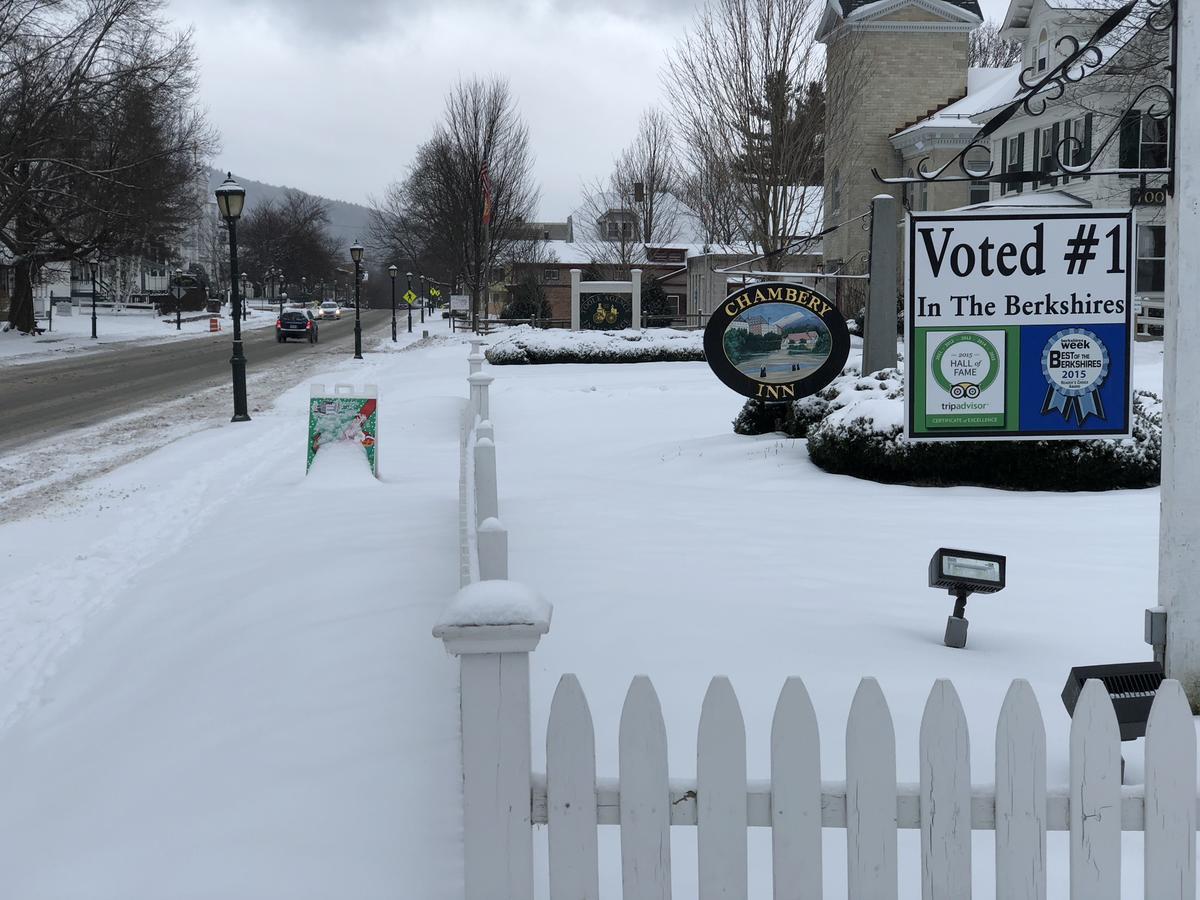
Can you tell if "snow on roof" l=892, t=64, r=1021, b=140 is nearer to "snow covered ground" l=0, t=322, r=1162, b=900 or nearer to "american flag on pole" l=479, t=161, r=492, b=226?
"american flag on pole" l=479, t=161, r=492, b=226

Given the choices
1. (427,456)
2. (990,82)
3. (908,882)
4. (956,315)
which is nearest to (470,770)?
(908,882)

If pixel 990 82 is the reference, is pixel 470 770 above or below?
below

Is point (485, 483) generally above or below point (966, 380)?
below

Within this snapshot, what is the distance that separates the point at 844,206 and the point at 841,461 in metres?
32.5

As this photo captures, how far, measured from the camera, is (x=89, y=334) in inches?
2199

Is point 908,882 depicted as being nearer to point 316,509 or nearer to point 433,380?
point 316,509

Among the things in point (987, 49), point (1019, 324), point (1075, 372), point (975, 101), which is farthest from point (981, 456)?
point (987, 49)

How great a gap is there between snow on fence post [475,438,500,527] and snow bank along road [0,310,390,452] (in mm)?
12446

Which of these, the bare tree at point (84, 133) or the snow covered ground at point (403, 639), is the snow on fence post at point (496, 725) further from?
the bare tree at point (84, 133)

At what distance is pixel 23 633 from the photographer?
744cm

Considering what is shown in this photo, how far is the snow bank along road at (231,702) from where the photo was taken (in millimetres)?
4086

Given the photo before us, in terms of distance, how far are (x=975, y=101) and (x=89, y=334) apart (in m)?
39.4

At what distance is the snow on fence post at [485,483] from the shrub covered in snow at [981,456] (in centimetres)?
524

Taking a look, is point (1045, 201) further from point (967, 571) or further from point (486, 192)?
point (486, 192)
